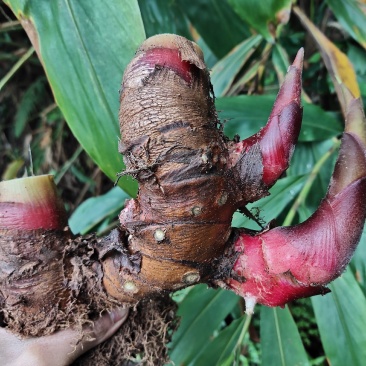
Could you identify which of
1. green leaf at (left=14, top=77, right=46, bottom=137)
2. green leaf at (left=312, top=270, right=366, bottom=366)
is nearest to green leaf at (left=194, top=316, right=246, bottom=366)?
green leaf at (left=312, top=270, right=366, bottom=366)

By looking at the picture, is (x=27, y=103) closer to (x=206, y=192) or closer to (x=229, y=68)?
(x=229, y=68)

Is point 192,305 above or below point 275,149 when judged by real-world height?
below

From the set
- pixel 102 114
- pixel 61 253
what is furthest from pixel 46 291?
pixel 102 114

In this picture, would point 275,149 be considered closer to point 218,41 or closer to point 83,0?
point 83,0

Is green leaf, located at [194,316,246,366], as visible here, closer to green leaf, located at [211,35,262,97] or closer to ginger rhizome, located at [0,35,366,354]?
ginger rhizome, located at [0,35,366,354]

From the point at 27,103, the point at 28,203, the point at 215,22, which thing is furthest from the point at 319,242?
the point at 27,103

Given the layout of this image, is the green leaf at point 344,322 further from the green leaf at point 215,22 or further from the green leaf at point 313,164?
the green leaf at point 215,22

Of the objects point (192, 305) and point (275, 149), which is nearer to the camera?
point (275, 149)
